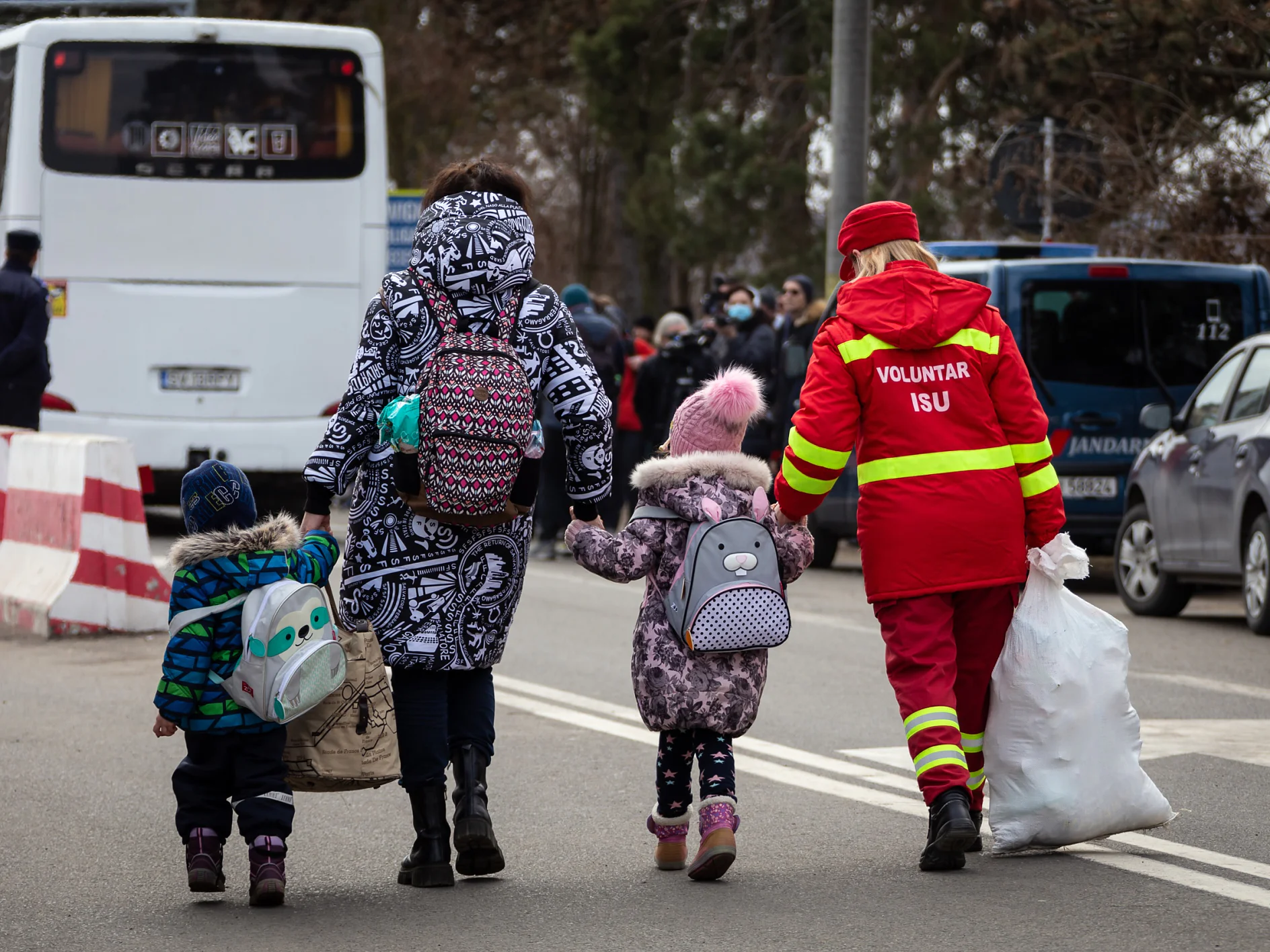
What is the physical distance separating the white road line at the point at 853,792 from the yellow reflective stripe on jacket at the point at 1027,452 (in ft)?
3.60

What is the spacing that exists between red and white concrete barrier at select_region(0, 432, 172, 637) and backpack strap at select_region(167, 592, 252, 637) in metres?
5.64

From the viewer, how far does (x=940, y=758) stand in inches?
225

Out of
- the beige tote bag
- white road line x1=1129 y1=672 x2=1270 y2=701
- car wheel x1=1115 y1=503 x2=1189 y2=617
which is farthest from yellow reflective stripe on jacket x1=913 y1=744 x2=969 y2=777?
car wheel x1=1115 y1=503 x2=1189 y2=617

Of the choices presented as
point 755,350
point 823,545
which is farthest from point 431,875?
point 755,350

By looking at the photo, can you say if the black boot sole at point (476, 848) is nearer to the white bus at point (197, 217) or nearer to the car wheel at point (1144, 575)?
the car wheel at point (1144, 575)

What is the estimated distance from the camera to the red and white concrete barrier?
1103 cm

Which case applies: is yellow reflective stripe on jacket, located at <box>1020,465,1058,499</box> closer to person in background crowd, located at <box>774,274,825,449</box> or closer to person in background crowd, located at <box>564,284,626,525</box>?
person in background crowd, located at <box>774,274,825,449</box>

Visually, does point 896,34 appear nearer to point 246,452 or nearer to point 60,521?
point 246,452

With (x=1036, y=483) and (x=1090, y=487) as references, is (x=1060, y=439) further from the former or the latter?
(x=1036, y=483)

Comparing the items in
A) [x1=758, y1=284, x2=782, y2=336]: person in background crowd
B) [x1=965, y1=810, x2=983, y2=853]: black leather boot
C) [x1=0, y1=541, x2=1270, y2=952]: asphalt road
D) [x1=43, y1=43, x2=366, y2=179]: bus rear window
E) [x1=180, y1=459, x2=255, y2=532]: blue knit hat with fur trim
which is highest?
[x1=43, y1=43, x2=366, y2=179]: bus rear window

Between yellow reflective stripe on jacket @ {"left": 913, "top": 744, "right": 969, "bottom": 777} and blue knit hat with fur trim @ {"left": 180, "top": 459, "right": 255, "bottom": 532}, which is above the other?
blue knit hat with fur trim @ {"left": 180, "top": 459, "right": 255, "bottom": 532}

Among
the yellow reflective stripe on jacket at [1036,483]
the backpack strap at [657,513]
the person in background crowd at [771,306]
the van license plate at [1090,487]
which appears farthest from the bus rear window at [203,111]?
the yellow reflective stripe on jacket at [1036,483]

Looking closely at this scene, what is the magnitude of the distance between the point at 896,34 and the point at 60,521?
16.8m

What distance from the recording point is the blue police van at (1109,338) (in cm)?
1357
